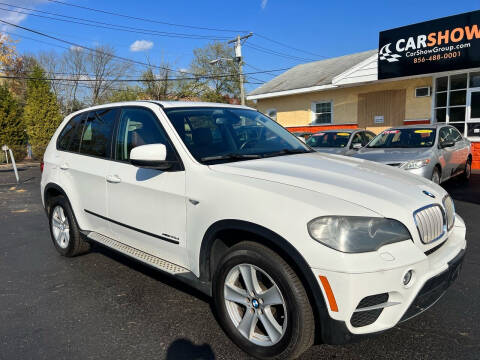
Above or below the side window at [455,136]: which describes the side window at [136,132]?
above

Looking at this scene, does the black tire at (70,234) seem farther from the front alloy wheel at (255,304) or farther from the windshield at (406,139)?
the windshield at (406,139)

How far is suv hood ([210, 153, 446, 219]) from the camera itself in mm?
2277

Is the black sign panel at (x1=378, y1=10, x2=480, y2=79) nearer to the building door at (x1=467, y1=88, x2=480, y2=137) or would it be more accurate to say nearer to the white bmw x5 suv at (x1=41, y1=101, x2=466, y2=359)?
the building door at (x1=467, y1=88, x2=480, y2=137)

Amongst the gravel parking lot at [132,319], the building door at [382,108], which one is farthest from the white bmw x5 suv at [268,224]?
the building door at [382,108]

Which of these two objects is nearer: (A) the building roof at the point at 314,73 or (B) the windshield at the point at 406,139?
(B) the windshield at the point at 406,139

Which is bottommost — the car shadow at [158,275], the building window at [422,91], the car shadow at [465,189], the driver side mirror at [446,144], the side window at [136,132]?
the car shadow at [158,275]

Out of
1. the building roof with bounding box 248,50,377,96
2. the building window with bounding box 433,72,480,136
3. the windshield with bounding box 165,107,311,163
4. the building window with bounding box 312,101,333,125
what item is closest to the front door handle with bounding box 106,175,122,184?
the windshield with bounding box 165,107,311,163

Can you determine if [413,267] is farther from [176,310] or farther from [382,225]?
[176,310]

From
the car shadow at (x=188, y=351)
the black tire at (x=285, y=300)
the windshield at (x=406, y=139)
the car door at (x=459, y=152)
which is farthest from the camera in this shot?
the car door at (x=459, y=152)

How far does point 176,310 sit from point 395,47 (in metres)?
11.7

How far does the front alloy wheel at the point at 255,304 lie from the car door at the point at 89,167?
1767mm

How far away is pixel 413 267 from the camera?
2.12 metres

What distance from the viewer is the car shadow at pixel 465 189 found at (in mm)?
7441

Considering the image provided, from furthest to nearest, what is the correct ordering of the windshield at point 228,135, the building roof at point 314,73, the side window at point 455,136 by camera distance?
the building roof at point 314,73 → the side window at point 455,136 → the windshield at point 228,135
